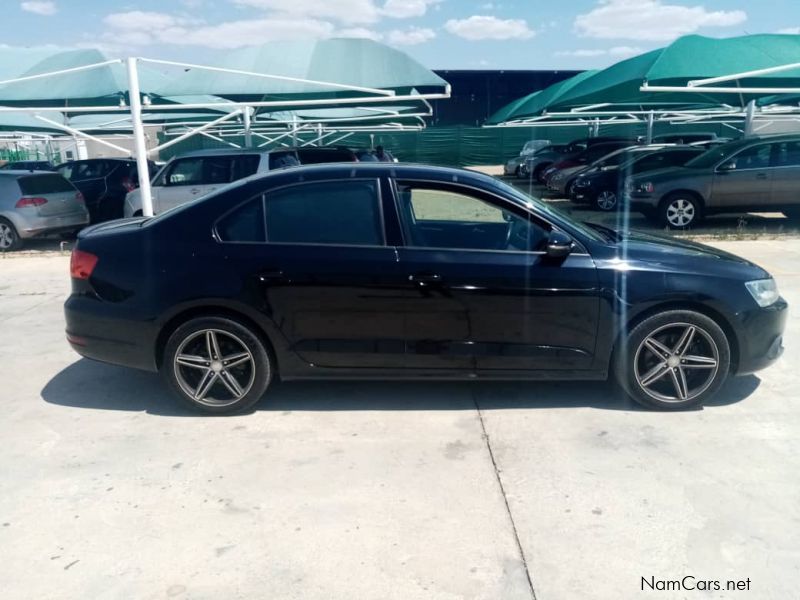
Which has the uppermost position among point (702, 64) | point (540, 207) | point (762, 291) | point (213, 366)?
point (702, 64)

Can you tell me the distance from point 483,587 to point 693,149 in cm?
1467

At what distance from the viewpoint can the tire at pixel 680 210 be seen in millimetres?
12383

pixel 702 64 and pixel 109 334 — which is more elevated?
pixel 702 64

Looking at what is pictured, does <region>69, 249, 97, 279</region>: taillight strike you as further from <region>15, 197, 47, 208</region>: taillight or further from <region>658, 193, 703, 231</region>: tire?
<region>658, 193, 703, 231</region>: tire

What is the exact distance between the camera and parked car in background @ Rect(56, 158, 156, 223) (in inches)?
595

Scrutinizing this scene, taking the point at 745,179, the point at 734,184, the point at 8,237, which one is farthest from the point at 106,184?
the point at 745,179

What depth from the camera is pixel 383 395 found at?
4.81m

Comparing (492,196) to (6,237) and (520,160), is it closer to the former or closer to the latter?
(6,237)

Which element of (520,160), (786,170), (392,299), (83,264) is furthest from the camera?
(520,160)

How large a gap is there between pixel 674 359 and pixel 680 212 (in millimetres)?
8900

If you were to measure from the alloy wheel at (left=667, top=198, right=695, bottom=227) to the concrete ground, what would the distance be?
307 inches

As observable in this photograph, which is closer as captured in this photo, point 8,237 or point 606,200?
point 8,237

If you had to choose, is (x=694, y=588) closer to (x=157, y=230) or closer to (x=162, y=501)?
(x=162, y=501)

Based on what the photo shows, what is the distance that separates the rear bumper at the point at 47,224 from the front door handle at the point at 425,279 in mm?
9888
